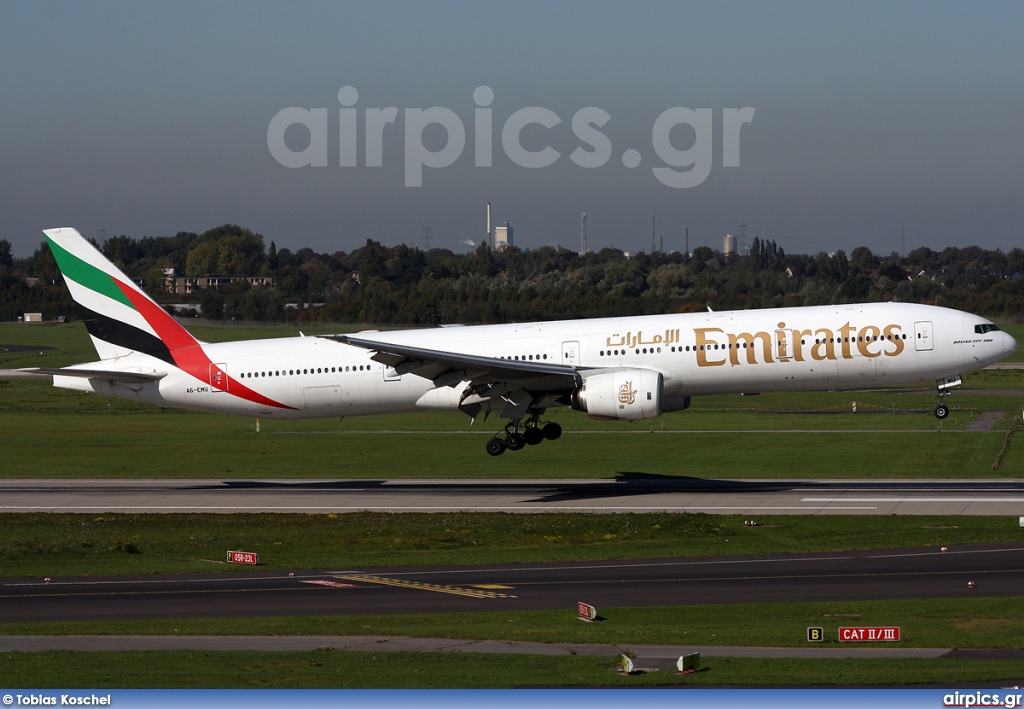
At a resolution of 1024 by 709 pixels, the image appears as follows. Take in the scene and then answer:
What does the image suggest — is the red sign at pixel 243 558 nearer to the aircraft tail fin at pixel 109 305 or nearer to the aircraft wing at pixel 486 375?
the aircraft wing at pixel 486 375

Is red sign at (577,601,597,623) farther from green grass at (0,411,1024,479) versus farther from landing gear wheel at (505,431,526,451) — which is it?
green grass at (0,411,1024,479)

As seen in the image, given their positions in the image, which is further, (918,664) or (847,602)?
(847,602)

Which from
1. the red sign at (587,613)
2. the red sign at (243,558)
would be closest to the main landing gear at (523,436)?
the red sign at (243,558)

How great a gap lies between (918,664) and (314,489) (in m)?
34.0

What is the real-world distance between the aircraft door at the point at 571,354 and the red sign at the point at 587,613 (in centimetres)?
2083

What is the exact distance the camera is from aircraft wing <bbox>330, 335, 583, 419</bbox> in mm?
45156

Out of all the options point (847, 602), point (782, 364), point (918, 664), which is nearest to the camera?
point (918, 664)

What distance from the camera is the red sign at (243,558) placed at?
35.1 metres

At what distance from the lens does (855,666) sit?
21.9m

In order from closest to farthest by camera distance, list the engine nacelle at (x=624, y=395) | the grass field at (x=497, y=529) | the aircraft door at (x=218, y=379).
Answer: the grass field at (x=497, y=529) < the engine nacelle at (x=624, y=395) < the aircraft door at (x=218, y=379)

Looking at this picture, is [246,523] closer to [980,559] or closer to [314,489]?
[314,489]

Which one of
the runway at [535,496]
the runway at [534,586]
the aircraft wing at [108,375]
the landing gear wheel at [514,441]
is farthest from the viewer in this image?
the landing gear wheel at [514,441]

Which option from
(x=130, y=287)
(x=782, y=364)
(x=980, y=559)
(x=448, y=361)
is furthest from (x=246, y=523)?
(x=980, y=559)

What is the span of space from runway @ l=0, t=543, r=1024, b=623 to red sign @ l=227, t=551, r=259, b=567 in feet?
5.19
